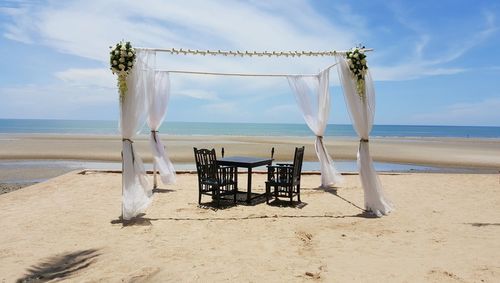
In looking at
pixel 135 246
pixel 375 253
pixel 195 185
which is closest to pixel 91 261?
pixel 135 246

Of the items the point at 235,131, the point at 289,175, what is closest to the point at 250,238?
the point at 289,175

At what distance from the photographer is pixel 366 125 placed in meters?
6.25

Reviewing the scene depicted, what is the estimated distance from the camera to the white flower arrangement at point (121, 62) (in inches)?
223

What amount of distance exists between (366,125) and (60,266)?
15.9ft

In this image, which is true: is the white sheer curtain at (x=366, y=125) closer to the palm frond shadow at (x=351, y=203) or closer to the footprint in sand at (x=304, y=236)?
the palm frond shadow at (x=351, y=203)

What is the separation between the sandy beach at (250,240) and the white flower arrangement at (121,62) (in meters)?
2.07

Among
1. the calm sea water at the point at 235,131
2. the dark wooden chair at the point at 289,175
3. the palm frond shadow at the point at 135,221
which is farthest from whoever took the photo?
the calm sea water at the point at 235,131

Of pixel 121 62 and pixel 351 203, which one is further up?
pixel 121 62

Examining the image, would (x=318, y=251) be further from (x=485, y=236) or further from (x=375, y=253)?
(x=485, y=236)

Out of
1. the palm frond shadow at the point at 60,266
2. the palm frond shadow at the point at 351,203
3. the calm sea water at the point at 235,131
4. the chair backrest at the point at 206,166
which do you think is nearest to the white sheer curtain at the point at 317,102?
the palm frond shadow at the point at 351,203

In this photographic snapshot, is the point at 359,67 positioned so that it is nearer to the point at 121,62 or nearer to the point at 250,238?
the point at 250,238

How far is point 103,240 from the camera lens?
15.3 feet

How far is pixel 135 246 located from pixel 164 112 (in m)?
4.40

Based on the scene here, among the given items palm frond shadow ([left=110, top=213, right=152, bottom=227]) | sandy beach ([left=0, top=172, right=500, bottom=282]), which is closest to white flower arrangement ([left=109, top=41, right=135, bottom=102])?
palm frond shadow ([left=110, top=213, right=152, bottom=227])
